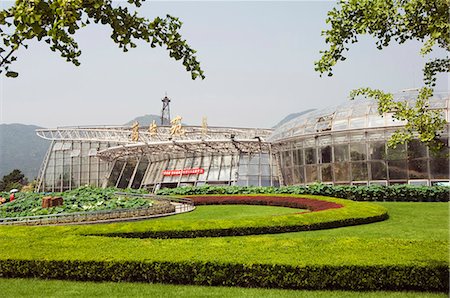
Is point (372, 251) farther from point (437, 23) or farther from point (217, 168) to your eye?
point (217, 168)

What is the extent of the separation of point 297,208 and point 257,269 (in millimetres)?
15936

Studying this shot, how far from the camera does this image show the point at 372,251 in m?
8.83

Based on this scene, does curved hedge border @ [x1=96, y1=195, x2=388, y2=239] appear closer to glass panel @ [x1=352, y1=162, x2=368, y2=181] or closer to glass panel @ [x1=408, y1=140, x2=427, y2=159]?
glass panel @ [x1=408, y1=140, x2=427, y2=159]

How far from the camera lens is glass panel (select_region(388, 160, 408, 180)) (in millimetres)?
28656

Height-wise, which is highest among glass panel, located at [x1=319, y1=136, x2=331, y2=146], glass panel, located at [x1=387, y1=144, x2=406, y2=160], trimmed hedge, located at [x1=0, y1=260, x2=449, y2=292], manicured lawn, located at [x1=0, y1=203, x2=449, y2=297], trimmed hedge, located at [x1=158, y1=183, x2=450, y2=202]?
glass panel, located at [x1=319, y1=136, x2=331, y2=146]

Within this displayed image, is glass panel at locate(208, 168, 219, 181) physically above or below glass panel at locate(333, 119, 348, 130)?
below

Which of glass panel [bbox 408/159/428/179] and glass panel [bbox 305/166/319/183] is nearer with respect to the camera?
glass panel [bbox 408/159/428/179]

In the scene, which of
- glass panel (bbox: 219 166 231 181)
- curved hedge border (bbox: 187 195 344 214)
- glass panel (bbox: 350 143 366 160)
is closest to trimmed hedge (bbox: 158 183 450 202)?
curved hedge border (bbox: 187 195 344 214)

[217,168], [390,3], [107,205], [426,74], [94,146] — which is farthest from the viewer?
[94,146]

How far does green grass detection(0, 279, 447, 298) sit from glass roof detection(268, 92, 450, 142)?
932 inches

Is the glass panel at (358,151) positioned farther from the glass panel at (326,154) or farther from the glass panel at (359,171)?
the glass panel at (326,154)

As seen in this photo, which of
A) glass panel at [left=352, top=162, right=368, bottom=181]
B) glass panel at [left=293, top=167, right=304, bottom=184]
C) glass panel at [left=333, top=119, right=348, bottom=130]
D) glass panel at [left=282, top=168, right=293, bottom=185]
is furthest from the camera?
glass panel at [left=282, top=168, right=293, bottom=185]

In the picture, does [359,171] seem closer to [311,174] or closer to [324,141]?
[324,141]

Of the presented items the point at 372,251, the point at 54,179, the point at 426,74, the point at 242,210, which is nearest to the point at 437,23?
the point at 426,74
